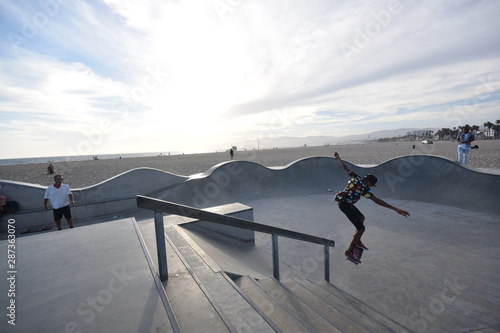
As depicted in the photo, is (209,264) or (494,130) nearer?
(209,264)

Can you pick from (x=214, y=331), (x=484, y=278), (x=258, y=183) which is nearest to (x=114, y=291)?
(x=214, y=331)

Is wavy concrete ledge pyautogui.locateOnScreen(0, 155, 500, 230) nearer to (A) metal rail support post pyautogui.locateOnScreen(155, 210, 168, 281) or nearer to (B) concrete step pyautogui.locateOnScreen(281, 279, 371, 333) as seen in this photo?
(B) concrete step pyautogui.locateOnScreen(281, 279, 371, 333)

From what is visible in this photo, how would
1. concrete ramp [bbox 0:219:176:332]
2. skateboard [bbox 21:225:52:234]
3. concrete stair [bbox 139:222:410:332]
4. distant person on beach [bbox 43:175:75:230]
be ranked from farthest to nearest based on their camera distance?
skateboard [bbox 21:225:52:234] < distant person on beach [bbox 43:175:75:230] < concrete stair [bbox 139:222:410:332] < concrete ramp [bbox 0:219:176:332]

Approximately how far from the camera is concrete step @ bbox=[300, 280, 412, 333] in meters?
2.84

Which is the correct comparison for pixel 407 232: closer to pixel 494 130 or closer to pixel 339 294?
pixel 339 294

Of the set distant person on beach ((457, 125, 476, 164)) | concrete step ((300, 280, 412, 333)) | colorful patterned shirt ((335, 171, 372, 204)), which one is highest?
distant person on beach ((457, 125, 476, 164))

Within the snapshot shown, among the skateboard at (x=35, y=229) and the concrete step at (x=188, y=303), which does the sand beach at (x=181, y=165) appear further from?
the concrete step at (x=188, y=303)

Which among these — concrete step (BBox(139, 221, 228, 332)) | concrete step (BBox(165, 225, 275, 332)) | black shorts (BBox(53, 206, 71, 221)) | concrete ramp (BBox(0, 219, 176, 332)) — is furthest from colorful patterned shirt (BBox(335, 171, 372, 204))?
black shorts (BBox(53, 206, 71, 221))

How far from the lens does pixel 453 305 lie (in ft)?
11.4

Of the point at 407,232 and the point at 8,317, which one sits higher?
the point at 8,317

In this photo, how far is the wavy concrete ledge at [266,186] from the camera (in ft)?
24.6

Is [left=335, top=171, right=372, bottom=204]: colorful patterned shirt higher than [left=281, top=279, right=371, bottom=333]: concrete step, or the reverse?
[left=335, top=171, right=372, bottom=204]: colorful patterned shirt

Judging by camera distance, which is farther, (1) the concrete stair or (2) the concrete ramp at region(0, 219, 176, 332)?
(1) the concrete stair

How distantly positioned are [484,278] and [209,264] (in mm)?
4758
